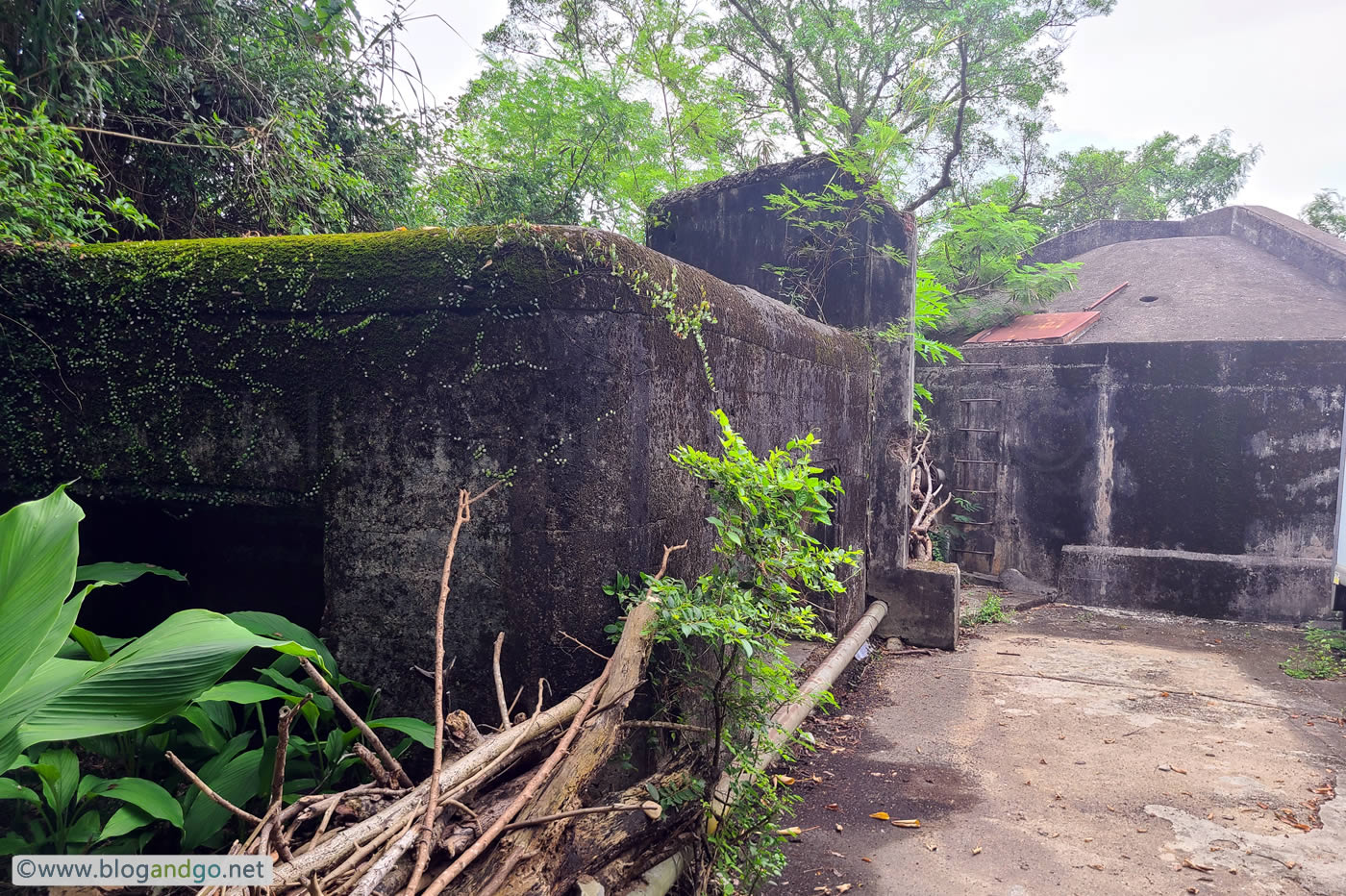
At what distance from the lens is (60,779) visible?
6.22 feet

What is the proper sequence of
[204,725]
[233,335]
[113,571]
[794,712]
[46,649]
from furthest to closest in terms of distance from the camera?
[794,712], [233,335], [113,571], [204,725], [46,649]

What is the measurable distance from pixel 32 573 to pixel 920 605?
267 inches

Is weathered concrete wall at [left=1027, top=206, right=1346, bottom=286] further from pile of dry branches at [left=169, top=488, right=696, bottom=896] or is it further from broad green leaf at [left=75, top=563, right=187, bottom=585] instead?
broad green leaf at [left=75, top=563, right=187, bottom=585]

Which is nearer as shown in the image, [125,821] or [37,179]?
[125,821]

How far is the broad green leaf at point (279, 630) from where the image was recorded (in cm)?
236

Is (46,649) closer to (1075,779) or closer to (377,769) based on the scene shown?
(377,769)

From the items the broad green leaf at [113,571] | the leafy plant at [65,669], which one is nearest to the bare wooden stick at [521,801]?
the leafy plant at [65,669]

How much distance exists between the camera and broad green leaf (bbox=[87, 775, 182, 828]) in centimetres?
183

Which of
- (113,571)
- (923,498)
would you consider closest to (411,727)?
(113,571)

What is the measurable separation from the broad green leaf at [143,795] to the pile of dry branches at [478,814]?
0.27 meters

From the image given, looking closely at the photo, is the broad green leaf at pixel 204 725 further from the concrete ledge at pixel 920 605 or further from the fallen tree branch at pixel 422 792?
the concrete ledge at pixel 920 605

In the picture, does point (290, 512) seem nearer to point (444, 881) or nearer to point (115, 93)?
point (444, 881)

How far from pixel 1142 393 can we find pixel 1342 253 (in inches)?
156

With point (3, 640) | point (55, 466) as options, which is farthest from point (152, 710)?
point (55, 466)
